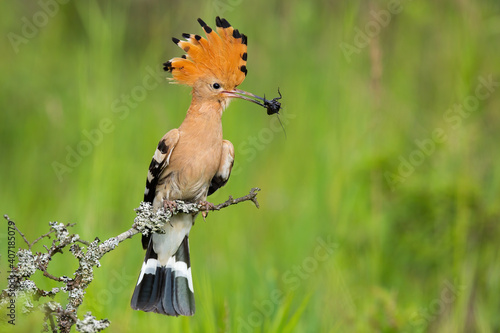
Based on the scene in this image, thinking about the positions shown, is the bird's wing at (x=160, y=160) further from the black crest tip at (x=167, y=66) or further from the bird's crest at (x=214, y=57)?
the black crest tip at (x=167, y=66)

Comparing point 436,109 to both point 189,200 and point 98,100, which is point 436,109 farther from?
point 189,200

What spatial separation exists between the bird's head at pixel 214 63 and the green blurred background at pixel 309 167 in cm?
83

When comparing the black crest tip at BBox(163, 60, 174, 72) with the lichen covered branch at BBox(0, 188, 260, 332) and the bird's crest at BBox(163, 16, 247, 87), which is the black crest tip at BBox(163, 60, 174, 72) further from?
the lichen covered branch at BBox(0, 188, 260, 332)

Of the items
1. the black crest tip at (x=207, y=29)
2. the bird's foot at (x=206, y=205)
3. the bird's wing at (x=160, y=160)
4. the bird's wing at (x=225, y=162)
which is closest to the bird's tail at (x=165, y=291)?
the bird's wing at (x=160, y=160)

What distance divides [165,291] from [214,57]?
898 millimetres

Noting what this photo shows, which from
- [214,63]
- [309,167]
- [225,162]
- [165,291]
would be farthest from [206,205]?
[309,167]

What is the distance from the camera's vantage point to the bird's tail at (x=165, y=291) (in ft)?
8.55

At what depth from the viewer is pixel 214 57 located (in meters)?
2.59

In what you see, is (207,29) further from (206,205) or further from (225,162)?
(225,162)

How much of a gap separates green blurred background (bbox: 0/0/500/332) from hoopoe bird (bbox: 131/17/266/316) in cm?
22

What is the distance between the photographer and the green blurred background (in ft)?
12.1

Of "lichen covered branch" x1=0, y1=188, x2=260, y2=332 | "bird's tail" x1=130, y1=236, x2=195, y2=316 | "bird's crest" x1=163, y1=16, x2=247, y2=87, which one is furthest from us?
"bird's tail" x1=130, y1=236, x2=195, y2=316

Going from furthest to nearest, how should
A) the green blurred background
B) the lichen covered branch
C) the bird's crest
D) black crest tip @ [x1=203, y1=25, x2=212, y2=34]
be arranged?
the green blurred background → the bird's crest → black crest tip @ [x1=203, y1=25, x2=212, y2=34] → the lichen covered branch

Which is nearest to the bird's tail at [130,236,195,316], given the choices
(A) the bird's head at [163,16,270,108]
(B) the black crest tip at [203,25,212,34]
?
(A) the bird's head at [163,16,270,108]
